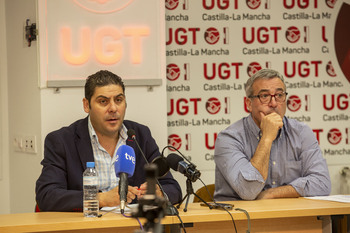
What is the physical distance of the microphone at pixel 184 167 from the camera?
8.41 ft

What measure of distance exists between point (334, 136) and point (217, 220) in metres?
2.73

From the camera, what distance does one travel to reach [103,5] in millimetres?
4070

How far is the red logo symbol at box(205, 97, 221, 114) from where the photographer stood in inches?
190

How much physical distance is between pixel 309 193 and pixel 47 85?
7.02ft

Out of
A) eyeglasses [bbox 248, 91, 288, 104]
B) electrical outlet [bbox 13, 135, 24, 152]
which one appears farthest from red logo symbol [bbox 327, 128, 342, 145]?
electrical outlet [bbox 13, 135, 24, 152]

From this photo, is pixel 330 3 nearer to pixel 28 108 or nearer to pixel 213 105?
pixel 213 105

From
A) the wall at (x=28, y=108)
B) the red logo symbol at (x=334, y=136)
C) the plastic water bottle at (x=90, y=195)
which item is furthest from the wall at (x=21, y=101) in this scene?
the red logo symbol at (x=334, y=136)

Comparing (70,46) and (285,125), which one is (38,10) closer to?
(70,46)

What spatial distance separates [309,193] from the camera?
342cm

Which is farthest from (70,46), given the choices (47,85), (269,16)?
(269,16)

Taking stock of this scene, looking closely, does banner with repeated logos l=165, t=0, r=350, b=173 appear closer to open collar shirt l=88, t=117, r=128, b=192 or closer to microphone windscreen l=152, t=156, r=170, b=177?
open collar shirt l=88, t=117, r=128, b=192

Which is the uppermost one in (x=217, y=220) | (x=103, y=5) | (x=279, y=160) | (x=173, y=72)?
(x=103, y=5)

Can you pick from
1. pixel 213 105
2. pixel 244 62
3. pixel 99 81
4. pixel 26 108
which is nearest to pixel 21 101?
pixel 26 108

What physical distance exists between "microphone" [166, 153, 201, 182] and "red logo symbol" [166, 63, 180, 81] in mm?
2124
